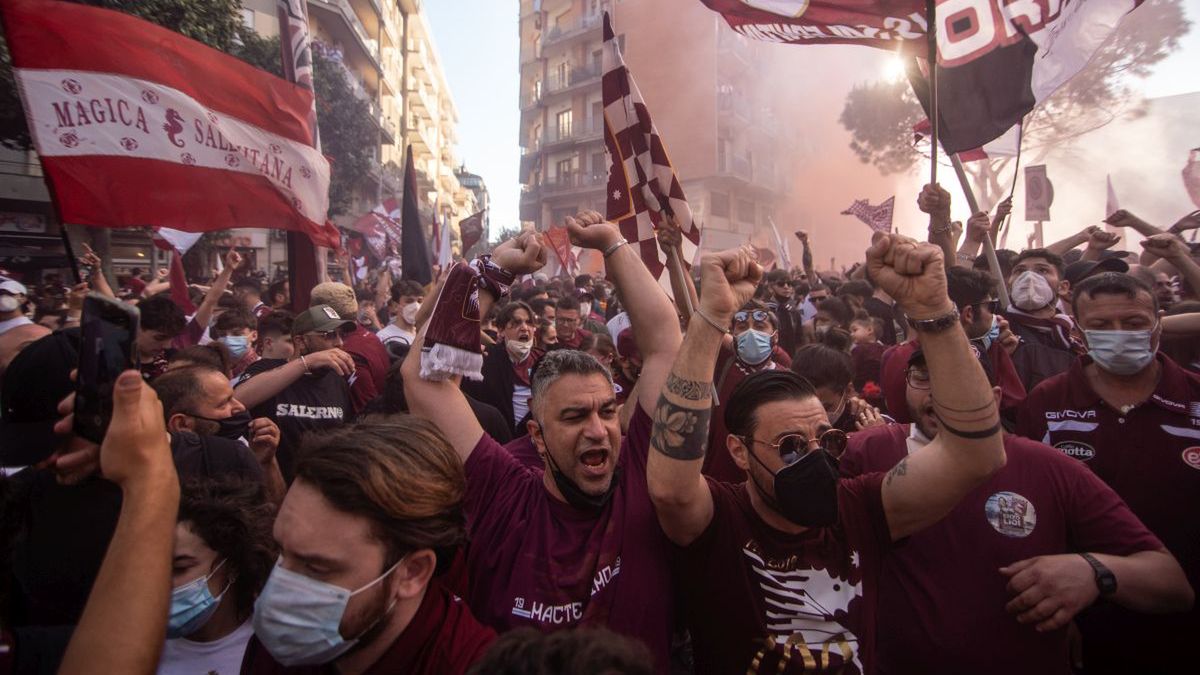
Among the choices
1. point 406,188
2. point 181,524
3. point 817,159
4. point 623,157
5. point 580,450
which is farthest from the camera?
point 817,159

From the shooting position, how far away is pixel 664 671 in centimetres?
198

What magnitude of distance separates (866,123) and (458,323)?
33343mm

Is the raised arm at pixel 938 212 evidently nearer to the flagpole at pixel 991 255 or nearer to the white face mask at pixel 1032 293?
the flagpole at pixel 991 255

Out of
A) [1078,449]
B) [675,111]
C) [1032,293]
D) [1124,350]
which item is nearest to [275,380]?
[1078,449]

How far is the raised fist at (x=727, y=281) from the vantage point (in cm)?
190

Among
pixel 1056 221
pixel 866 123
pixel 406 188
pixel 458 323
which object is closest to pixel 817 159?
pixel 866 123

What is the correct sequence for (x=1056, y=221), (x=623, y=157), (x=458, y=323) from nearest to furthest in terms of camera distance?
(x=458, y=323), (x=623, y=157), (x=1056, y=221)

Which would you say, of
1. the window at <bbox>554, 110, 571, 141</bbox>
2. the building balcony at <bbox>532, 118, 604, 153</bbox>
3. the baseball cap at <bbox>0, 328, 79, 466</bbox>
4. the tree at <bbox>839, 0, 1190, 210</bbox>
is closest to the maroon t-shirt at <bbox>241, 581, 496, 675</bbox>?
the baseball cap at <bbox>0, 328, 79, 466</bbox>

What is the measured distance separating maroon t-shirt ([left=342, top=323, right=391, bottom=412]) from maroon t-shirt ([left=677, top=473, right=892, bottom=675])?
3.01m

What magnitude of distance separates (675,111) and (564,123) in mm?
10009

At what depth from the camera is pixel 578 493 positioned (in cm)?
213

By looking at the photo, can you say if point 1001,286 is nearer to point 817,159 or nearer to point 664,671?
Answer: point 664,671

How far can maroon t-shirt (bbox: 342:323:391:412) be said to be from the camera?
4594mm

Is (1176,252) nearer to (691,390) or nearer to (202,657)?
(691,390)
